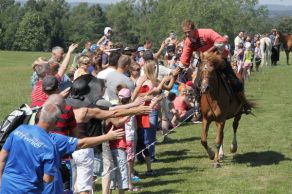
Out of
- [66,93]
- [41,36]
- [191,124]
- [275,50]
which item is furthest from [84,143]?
[41,36]

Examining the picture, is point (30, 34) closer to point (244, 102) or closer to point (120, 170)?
point (244, 102)

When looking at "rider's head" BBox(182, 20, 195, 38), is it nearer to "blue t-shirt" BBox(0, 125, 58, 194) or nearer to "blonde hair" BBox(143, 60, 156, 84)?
"blonde hair" BBox(143, 60, 156, 84)

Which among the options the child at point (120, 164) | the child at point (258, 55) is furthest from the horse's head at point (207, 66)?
the child at point (258, 55)

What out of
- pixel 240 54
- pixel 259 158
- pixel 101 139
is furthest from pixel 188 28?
pixel 240 54

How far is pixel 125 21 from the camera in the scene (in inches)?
5625

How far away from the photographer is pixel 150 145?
10836mm

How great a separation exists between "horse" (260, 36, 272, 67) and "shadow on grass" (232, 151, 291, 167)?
24116 millimetres

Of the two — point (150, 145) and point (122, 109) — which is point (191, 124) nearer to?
point (150, 145)

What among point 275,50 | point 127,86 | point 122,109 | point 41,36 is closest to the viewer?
point 122,109

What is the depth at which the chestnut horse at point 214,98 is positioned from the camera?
1145 centimetres

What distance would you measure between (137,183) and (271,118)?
889cm

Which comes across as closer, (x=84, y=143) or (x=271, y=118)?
(x=84, y=143)

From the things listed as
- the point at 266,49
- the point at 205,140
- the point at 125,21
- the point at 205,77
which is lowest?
the point at 125,21

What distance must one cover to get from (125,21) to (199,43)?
132140mm
